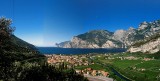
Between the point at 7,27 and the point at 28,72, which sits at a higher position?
the point at 7,27

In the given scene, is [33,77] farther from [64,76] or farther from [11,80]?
[64,76]

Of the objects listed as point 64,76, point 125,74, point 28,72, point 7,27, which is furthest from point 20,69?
point 125,74

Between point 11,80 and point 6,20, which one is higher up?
point 6,20

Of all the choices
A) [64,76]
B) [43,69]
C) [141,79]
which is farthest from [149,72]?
[43,69]

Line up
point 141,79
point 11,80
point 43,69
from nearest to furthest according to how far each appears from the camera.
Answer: point 11,80 → point 43,69 → point 141,79

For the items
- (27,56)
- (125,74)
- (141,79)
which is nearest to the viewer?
(27,56)

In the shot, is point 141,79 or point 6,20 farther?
point 141,79

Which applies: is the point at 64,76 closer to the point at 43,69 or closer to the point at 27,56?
the point at 43,69

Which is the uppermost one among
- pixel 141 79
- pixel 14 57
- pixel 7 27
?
pixel 7 27

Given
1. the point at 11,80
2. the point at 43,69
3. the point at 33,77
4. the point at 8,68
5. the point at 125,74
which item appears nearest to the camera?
the point at 11,80
